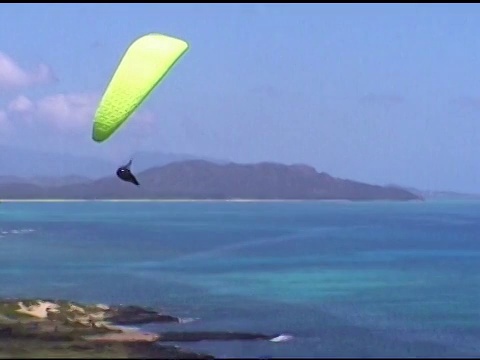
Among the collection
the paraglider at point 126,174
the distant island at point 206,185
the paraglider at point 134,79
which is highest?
the distant island at point 206,185

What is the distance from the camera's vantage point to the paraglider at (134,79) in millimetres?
9492

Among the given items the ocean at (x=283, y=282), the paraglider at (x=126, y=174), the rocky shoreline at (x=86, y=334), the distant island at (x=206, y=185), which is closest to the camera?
the paraglider at (x=126, y=174)

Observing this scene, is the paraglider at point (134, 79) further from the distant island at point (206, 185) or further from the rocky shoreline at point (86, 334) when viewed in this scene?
the distant island at point (206, 185)

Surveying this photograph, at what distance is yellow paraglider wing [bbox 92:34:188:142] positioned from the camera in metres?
9.53

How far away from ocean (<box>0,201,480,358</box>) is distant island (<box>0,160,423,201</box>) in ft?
190

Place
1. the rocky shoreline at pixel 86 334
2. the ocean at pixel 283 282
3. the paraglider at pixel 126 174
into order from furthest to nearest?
the ocean at pixel 283 282 → the rocky shoreline at pixel 86 334 → the paraglider at pixel 126 174

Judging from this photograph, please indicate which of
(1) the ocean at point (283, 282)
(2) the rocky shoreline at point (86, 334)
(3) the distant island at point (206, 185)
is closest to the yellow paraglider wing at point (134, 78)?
(1) the ocean at point (283, 282)

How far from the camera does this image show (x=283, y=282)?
50219 mm

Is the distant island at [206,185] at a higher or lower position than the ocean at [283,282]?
higher

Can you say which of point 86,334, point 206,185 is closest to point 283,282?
point 86,334

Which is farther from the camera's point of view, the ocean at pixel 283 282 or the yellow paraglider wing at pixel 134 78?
the ocean at pixel 283 282

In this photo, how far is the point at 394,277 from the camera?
52906mm

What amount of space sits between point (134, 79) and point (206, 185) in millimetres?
145259

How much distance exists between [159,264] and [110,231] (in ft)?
114
